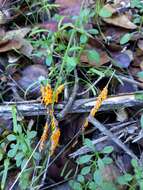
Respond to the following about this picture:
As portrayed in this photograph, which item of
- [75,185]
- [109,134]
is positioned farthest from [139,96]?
[75,185]

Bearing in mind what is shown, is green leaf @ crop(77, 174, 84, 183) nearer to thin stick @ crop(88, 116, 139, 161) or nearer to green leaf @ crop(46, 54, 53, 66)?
thin stick @ crop(88, 116, 139, 161)

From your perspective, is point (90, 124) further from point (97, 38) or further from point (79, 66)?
point (97, 38)

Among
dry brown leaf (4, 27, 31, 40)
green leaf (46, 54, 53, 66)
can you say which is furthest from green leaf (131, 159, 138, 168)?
dry brown leaf (4, 27, 31, 40)

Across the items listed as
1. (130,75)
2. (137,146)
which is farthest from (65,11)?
(137,146)

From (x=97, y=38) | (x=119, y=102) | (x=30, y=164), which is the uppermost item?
(x=97, y=38)

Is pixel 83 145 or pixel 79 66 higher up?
pixel 79 66

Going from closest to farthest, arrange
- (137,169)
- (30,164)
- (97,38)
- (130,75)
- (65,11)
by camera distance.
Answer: (137,169), (30,164), (130,75), (97,38), (65,11)

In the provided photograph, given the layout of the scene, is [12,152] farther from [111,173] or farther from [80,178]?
[111,173]

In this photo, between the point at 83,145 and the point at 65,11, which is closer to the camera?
the point at 83,145
